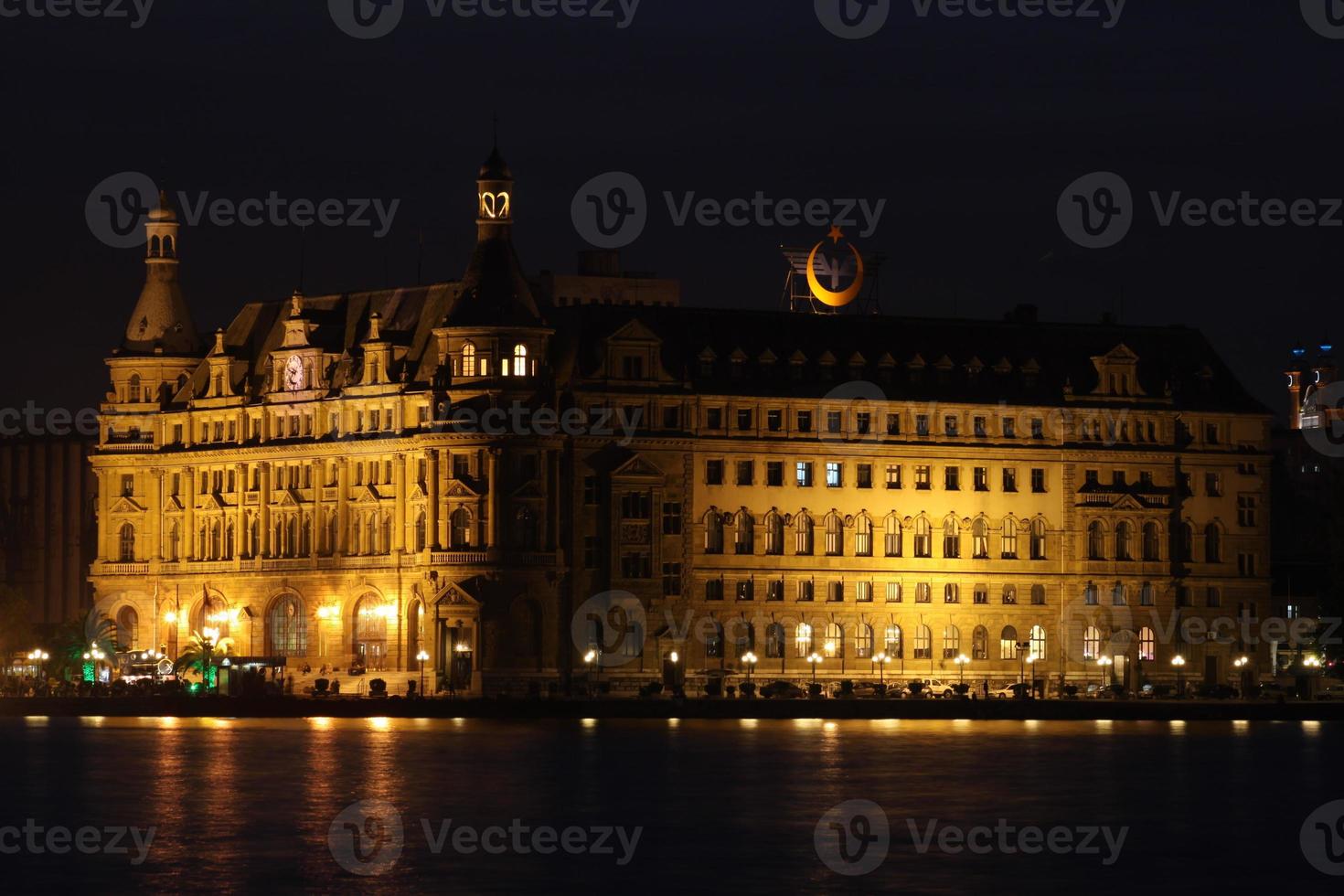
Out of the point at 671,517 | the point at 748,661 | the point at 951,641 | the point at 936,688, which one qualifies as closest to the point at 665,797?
the point at 748,661

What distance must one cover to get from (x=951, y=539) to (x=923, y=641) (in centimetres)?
623

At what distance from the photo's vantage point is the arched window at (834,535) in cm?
19588

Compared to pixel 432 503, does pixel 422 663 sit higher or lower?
lower

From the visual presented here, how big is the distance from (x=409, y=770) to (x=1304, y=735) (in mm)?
55234

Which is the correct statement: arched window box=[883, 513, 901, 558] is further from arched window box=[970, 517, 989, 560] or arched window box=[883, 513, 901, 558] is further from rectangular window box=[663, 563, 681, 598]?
rectangular window box=[663, 563, 681, 598]

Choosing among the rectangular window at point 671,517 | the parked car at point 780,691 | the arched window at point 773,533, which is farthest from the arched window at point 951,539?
the rectangular window at point 671,517

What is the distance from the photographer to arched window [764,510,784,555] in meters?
194

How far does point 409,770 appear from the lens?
4921 inches

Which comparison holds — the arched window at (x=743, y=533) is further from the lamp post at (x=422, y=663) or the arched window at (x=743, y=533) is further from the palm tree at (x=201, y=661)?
the palm tree at (x=201, y=661)

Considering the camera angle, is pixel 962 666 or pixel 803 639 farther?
pixel 962 666

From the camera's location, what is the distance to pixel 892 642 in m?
197

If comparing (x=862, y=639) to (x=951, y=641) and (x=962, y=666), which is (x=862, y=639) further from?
(x=962, y=666)

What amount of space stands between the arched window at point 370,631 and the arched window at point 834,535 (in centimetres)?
2542

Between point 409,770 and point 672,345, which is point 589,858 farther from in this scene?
point 672,345
